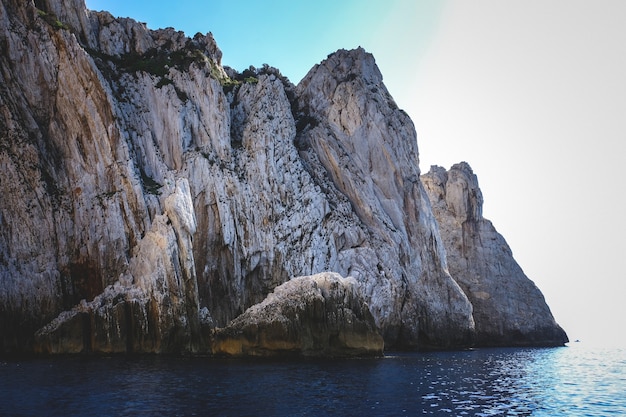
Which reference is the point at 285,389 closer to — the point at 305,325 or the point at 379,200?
the point at 305,325

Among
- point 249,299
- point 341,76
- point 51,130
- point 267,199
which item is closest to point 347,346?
point 249,299

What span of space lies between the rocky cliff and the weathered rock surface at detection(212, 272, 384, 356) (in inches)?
40.8

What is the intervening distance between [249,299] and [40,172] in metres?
26.1

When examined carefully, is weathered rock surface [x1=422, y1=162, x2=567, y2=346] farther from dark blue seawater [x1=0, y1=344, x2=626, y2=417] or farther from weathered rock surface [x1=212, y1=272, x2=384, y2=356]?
weathered rock surface [x1=212, y1=272, x2=384, y2=356]

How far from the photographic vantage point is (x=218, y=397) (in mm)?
23156

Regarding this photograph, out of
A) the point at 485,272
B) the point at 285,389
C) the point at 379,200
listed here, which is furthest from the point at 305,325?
the point at 485,272

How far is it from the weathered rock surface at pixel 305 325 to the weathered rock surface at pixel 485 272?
48217mm

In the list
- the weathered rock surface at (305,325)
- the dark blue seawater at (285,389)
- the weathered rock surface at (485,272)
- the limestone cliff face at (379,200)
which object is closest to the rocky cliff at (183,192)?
the limestone cliff face at (379,200)

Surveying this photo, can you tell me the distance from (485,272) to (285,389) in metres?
71.4

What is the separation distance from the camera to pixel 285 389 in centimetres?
2575

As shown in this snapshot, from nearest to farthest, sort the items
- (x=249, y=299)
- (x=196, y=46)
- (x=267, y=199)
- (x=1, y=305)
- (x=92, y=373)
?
(x=92, y=373) < (x=1, y=305) < (x=249, y=299) < (x=267, y=199) < (x=196, y=46)

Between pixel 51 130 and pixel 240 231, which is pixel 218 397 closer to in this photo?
pixel 240 231

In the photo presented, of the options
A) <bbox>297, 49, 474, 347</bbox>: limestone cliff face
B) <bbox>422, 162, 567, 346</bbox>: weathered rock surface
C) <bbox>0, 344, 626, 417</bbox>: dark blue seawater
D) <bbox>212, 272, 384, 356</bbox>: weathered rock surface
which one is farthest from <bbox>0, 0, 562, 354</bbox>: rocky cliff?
<bbox>0, 344, 626, 417</bbox>: dark blue seawater

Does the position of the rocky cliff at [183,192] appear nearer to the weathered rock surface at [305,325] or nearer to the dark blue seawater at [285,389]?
the weathered rock surface at [305,325]
